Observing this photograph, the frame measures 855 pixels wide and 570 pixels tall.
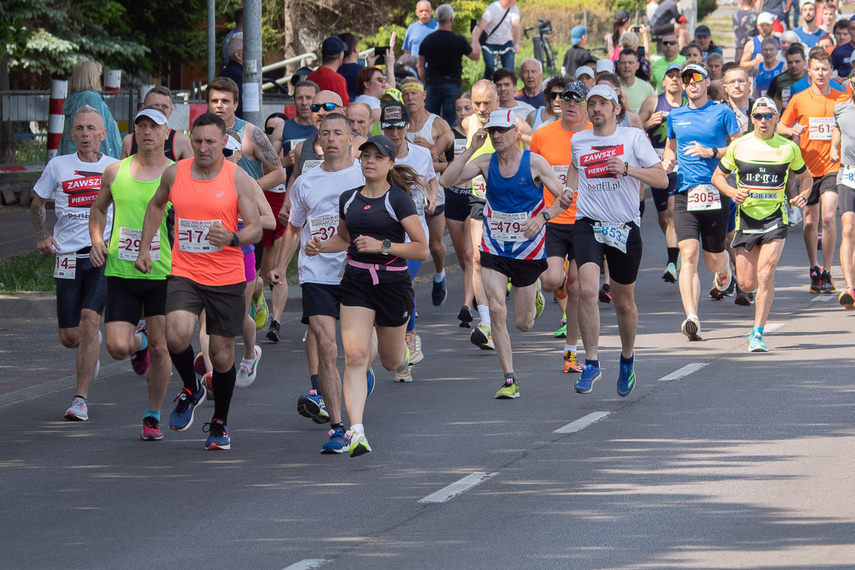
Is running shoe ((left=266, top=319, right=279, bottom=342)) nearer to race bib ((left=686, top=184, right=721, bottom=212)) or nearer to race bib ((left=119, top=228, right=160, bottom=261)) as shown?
race bib ((left=119, top=228, right=160, bottom=261))

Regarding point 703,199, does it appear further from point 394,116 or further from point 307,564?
point 307,564

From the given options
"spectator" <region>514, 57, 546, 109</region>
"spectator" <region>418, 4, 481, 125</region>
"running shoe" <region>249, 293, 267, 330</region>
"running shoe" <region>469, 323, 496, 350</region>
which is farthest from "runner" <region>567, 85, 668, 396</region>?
"spectator" <region>418, 4, 481, 125</region>

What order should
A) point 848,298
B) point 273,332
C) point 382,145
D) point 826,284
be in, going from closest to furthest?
point 382,145, point 273,332, point 848,298, point 826,284

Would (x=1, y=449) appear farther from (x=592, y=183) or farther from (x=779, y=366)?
(x=779, y=366)

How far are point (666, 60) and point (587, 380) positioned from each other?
33.9ft

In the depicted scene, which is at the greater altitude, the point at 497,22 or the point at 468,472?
the point at 497,22

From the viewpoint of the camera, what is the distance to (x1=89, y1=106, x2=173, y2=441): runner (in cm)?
883

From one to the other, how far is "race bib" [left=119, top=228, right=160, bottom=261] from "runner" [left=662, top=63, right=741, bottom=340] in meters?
5.12

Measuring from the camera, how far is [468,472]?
772cm

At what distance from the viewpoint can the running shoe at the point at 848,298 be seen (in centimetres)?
1327

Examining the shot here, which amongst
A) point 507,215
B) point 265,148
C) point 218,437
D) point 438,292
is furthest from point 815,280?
point 218,437

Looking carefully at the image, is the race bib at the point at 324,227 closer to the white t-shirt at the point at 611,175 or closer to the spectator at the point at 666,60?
the white t-shirt at the point at 611,175

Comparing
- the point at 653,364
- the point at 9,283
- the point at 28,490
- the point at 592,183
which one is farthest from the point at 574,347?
the point at 9,283

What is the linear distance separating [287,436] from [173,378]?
261 cm
